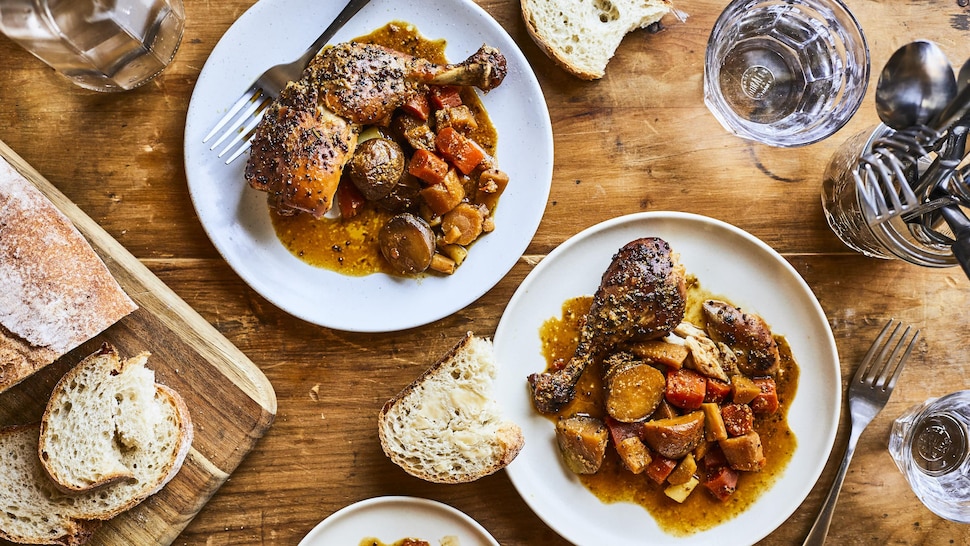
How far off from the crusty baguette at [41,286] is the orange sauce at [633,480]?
179cm

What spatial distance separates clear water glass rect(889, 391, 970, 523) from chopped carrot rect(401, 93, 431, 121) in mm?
2428

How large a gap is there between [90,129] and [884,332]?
352 centimetres

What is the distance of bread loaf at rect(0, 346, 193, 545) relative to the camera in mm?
2703

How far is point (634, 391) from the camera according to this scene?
2.84 metres

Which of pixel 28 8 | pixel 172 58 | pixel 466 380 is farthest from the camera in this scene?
pixel 172 58

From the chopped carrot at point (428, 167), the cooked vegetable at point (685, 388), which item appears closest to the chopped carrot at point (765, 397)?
the cooked vegetable at point (685, 388)

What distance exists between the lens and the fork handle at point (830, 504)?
9.86ft

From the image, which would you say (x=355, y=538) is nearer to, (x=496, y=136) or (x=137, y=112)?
(x=496, y=136)

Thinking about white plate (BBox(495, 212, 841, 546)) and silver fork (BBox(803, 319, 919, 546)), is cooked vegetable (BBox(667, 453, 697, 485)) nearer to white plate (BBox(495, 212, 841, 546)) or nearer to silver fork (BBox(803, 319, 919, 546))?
white plate (BBox(495, 212, 841, 546))

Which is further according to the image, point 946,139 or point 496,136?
point 496,136

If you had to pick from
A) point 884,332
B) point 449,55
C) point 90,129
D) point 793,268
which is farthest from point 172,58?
point 884,332

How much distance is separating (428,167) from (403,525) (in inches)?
58.0

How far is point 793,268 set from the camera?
9.88ft

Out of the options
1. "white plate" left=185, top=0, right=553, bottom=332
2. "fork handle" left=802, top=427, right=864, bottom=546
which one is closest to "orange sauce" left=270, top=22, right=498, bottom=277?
"white plate" left=185, top=0, right=553, bottom=332
